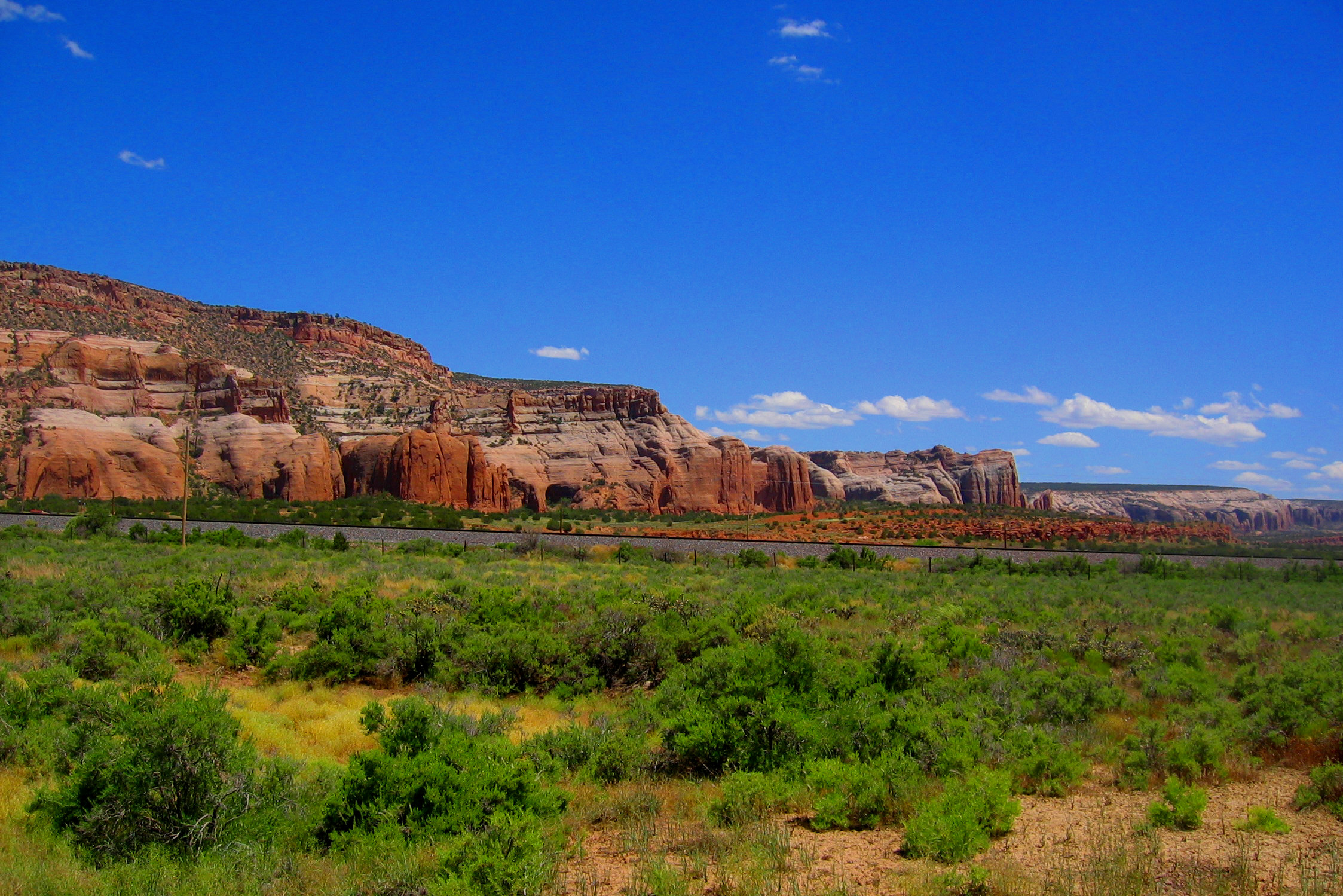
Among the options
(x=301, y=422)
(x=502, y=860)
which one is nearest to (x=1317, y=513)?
(x=301, y=422)

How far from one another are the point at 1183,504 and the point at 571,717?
622ft

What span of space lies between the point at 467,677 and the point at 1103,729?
877 cm

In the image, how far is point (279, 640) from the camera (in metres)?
14.3

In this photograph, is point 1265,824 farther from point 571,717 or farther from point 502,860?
point 571,717

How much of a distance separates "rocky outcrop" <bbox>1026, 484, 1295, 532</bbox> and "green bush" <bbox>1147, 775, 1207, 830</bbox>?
149 meters

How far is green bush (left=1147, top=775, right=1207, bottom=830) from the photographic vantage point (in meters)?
6.32

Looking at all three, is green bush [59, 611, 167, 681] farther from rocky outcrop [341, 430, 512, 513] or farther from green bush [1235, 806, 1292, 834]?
rocky outcrop [341, 430, 512, 513]

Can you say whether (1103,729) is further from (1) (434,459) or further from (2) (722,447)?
(2) (722,447)

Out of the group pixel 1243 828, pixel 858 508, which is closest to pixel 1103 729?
pixel 1243 828

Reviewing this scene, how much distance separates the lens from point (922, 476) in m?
132

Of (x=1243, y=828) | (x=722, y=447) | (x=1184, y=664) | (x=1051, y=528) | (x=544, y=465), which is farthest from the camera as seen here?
(x=722, y=447)

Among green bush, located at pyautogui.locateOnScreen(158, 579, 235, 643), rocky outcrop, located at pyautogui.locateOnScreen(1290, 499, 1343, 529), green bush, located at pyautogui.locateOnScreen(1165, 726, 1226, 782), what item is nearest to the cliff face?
green bush, located at pyautogui.locateOnScreen(158, 579, 235, 643)

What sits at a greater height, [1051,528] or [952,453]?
[952,453]

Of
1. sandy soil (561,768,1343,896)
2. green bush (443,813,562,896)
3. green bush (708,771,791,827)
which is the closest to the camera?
green bush (443,813,562,896)
